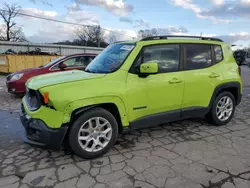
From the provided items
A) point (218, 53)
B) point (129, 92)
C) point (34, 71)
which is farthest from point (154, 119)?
point (34, 71)

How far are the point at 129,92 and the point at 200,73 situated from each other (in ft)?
5.43

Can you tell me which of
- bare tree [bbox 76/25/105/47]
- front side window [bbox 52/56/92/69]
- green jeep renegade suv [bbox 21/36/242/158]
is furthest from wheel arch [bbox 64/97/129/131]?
bare tree [bbox 76/25/105/47]

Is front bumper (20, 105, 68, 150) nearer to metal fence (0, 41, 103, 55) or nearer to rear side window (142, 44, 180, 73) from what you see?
rear side window (142, 44, 180, 73)

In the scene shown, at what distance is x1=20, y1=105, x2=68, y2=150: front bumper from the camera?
10.3 ft

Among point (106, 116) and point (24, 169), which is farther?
point (106, 116)

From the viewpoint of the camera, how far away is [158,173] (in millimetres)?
3082

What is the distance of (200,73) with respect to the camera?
4398 millimetres

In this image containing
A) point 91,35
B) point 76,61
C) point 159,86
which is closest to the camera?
point 159,86

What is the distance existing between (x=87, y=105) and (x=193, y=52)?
2414 mm

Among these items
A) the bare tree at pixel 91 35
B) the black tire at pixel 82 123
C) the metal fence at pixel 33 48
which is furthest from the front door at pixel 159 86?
the bare tree at pixel 91 35

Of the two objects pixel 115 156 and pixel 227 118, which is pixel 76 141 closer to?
pixel 115 156

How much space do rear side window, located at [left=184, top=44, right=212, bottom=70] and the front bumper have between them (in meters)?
2.58

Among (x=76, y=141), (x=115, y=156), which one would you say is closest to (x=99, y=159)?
(x=115, y=156)

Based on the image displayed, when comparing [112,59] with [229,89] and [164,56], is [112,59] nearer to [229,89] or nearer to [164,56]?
[164,56]
